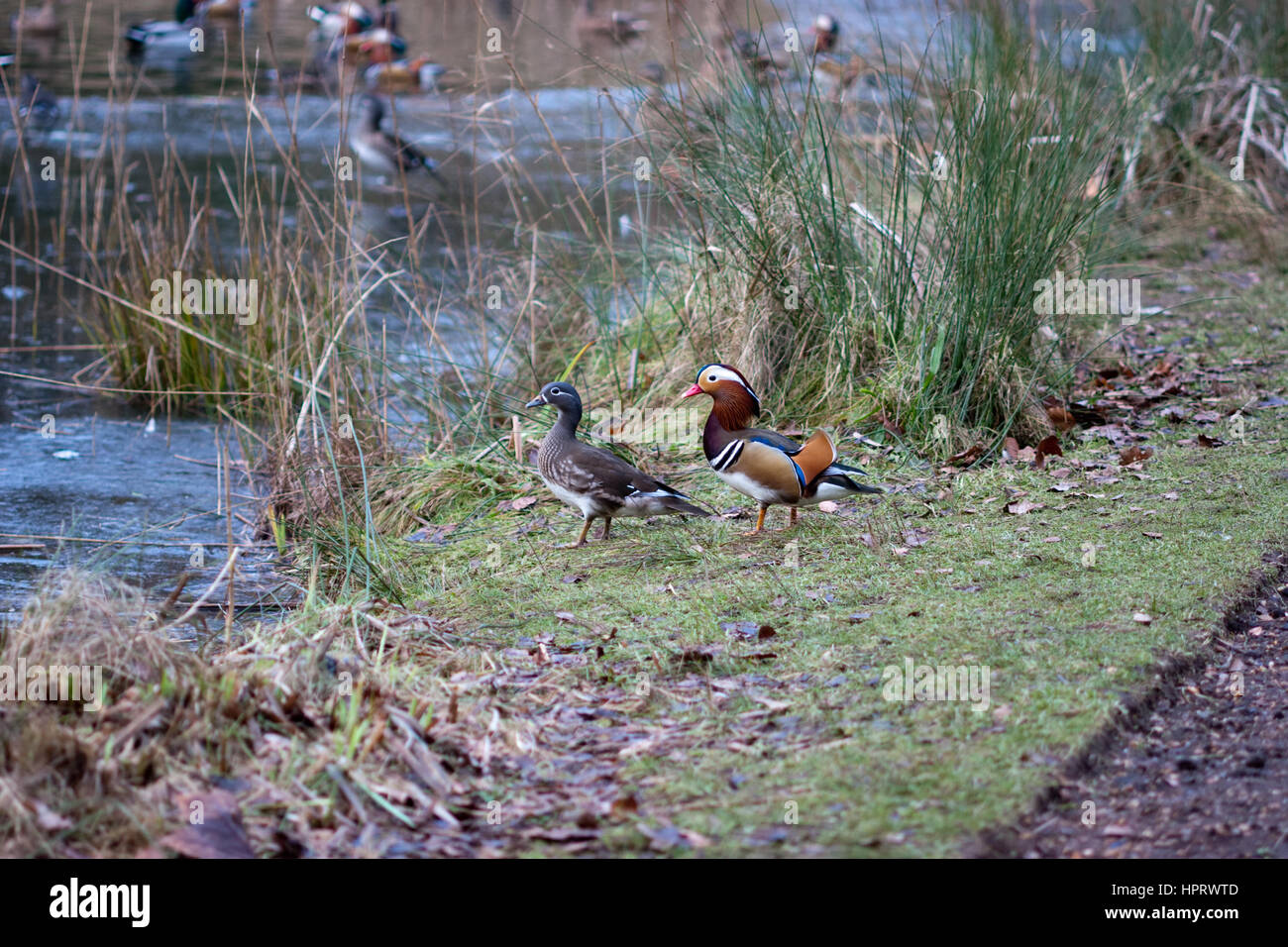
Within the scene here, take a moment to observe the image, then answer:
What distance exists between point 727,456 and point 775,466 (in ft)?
0.71

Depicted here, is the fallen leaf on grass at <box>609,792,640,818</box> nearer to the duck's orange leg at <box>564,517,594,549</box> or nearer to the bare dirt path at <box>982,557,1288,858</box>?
the bare dirt path at <box>982,557,1288,858</box>

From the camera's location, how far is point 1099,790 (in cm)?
313

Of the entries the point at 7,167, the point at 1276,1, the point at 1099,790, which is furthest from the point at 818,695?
the point at 7,167

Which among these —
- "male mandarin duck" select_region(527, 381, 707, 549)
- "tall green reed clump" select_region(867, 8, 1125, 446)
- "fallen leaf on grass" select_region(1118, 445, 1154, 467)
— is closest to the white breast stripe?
"male mandarin duck" select_region(527, 381, 707, 549)

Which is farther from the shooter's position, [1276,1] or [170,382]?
[1276,1]

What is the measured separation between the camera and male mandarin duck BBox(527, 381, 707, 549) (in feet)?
16.5

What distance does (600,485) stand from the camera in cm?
504

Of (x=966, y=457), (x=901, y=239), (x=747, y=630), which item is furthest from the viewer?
(x=901, y=239)

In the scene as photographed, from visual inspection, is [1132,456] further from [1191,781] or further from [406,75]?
[406,75]

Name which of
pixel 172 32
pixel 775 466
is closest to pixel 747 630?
pixel 775 466

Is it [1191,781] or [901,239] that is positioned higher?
[901,239]

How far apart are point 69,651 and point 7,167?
32.6 ft

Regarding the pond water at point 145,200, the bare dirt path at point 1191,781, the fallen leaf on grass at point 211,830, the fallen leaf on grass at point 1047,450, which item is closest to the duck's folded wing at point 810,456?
the fallen leaf on grass at point 1047,450
